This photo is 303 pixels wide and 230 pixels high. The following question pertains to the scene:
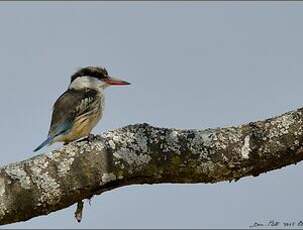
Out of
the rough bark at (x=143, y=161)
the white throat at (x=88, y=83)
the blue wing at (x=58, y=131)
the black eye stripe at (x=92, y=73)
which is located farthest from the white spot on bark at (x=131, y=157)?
the black eye stripe at (x=92, y=73)

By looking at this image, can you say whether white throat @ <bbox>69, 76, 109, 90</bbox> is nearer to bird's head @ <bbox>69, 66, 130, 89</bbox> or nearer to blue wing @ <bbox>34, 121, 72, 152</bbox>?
bird's head @ <bbox>69, 66, 130, 89</bbox>

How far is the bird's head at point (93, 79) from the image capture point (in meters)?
6.43

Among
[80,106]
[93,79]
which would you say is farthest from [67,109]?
[93,79]

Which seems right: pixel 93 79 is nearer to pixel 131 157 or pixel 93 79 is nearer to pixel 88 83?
pixel 88 83

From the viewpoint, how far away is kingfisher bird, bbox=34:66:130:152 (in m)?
5.69

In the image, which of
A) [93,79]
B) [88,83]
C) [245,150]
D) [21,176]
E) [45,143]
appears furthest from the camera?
[93,79]

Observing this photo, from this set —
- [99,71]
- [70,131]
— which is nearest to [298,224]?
[70,131]

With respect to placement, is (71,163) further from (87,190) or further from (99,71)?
(99,71)

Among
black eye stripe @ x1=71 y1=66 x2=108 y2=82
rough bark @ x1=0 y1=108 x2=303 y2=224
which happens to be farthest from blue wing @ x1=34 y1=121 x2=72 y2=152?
rough bark @ x1=0 y1=108 x2=303 y2=224

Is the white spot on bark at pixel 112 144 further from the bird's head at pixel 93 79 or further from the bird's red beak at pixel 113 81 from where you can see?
the bird's red beak at pixel 113 81

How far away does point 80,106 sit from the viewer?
597 centimetres

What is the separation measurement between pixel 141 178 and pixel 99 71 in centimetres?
417

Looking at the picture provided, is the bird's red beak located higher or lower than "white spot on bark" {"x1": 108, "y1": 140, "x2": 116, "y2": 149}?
higher

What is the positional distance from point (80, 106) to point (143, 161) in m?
3.57
